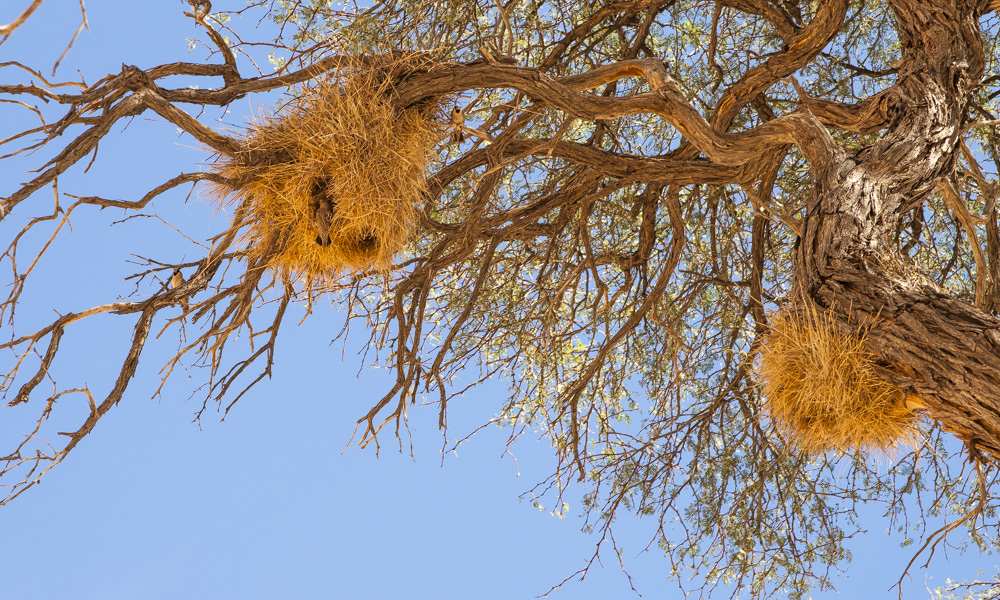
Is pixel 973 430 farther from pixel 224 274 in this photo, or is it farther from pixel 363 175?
pixel 224 274

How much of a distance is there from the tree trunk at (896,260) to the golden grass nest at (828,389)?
0.05 m

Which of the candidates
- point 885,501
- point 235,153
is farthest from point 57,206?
point 885,501

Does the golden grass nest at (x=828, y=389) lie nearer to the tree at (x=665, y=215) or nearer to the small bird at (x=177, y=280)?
the tree at (x=665, y=215)

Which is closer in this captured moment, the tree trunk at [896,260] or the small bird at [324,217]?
the tree trunk at [896,260]

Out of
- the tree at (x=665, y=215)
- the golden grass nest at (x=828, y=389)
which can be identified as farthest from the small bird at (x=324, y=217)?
the golden grass nest at (x=828, y=389)

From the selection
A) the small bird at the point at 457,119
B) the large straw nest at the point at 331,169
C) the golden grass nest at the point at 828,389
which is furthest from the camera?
the small bird at the point at 457,119

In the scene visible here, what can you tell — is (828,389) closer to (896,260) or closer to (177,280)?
(896,260)

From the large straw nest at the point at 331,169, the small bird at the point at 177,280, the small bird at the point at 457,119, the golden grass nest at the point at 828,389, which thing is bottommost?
the golden grass nest at the point at 828,389

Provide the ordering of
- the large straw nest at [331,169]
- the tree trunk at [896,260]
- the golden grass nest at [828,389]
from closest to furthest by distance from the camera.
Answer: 1. the tree trunk at [896,260]
2. the golden grass nest at [828,389]
3. the large straw nest at [331,169]

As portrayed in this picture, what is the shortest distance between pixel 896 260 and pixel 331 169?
1.57 m

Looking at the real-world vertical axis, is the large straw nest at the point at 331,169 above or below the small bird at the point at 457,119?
below

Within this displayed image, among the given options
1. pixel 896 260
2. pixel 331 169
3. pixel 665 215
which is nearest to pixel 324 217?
pixel 331 169

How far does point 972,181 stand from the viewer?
4242mm

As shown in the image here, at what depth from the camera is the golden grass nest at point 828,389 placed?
2.00m
